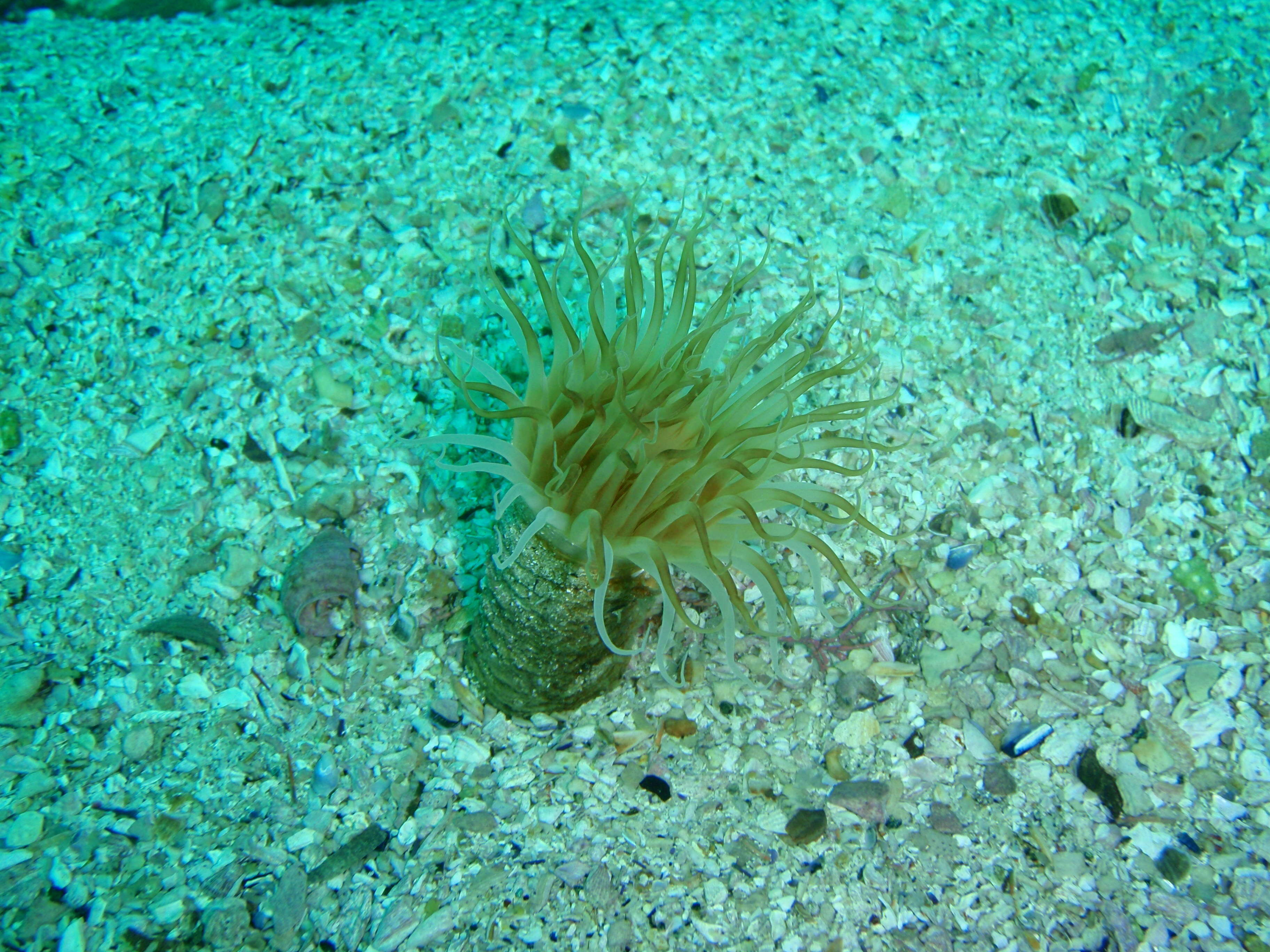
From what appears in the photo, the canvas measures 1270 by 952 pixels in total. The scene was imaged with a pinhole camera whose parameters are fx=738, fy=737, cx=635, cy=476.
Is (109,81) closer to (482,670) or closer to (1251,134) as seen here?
(482,670)

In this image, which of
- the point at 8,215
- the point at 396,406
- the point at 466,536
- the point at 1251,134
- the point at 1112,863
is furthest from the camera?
the point at 1251,134

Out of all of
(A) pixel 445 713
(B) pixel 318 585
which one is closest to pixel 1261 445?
(A) pixel 445 713

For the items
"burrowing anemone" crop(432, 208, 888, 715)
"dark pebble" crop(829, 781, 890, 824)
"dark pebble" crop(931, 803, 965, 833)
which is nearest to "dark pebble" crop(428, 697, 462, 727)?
"burrowing anemone" crop(432, 208, 888, 715)

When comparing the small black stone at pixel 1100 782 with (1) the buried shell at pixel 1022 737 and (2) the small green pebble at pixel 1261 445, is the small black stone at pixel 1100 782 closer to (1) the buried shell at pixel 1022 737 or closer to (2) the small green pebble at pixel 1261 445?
(1) the buried shell at pixel 1022 737

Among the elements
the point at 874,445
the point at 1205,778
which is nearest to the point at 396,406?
the point at 874,445

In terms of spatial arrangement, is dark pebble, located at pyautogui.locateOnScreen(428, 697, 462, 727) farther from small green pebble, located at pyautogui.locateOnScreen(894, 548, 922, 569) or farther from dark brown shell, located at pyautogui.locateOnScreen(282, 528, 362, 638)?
small green pebble, located at pyautogui.locateOnScreen(894, 548, 922, 569)

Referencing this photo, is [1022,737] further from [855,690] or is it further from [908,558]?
[908,558]
